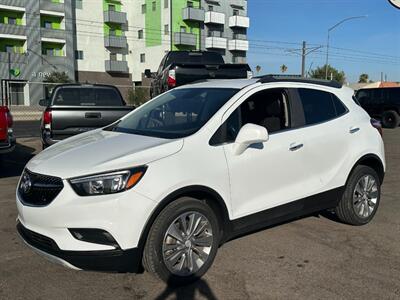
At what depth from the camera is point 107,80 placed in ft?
177

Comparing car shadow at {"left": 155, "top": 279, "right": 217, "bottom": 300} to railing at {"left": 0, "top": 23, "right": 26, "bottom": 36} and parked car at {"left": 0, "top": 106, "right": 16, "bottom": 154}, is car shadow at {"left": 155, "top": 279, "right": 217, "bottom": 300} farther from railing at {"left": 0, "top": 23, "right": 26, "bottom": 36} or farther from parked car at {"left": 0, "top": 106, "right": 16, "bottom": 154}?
railing at {"left": 0, "top": 23, "right": 26, "bottom": 36}

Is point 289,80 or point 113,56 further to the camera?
point 113,56

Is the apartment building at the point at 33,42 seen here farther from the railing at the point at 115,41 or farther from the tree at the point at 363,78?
the tree at the point at 363,78

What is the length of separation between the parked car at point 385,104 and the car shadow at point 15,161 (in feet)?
51.4

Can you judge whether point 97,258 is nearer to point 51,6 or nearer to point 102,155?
point 102,155

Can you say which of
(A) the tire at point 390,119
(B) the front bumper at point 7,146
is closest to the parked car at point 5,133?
(B) the front bumper at point 7,146

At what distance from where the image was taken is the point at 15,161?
33.0ft

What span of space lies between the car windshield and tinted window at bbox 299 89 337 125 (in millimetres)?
913

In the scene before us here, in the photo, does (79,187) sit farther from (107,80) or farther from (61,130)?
(107,80)

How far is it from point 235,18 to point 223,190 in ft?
198

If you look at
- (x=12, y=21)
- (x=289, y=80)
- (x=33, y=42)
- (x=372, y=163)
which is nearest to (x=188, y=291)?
(x=289, y=80)

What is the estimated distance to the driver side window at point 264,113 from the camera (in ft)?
13.8

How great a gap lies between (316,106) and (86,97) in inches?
231

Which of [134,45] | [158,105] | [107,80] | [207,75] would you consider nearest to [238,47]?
[134,45]
